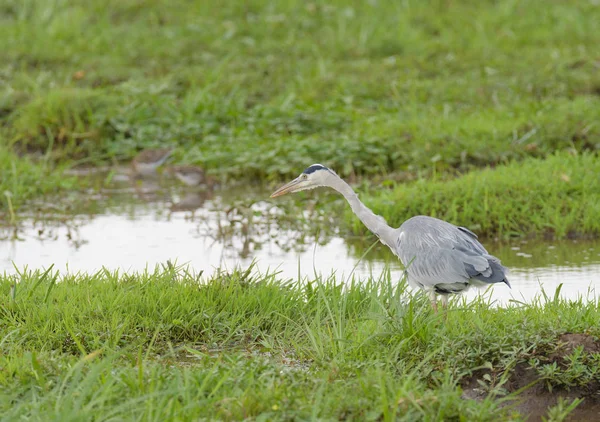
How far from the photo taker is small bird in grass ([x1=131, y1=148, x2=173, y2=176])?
35.1 ft

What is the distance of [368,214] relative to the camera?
6.12 meters

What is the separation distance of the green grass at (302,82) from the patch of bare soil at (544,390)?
4.82 metres

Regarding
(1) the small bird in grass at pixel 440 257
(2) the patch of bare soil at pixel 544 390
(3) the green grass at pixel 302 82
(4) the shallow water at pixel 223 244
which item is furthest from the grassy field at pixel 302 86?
(2) the patch of bare soil at pixel 544 390

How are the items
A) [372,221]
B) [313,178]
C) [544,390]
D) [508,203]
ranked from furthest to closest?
[508,203] → [313,178] → [372,221] → [544,390]

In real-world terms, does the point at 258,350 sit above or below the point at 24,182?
below

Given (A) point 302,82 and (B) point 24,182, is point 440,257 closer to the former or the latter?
(B) point 24,182

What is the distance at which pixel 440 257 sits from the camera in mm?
5527

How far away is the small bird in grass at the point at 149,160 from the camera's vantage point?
35.1 feet

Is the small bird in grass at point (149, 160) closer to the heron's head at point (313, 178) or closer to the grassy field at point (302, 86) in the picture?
the grassy field at point (302, 86)

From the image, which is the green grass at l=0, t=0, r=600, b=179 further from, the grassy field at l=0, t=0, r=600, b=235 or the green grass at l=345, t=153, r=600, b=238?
the green grass at l=345, t=153, r=600, b=238

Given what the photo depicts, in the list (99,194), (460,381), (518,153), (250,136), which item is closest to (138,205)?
(99,194)

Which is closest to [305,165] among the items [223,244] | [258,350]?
[223,244]

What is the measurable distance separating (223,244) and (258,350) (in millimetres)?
2982

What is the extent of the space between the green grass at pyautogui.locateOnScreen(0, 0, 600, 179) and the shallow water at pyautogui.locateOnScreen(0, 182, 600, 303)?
1114mm
